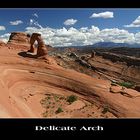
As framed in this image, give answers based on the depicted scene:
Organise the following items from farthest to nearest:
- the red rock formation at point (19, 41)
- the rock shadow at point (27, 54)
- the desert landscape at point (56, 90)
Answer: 1. the red rock formation at point (19, 41)
2. the rock shadow at point (27, 54)
3. the desert landscape at point (56, 90)

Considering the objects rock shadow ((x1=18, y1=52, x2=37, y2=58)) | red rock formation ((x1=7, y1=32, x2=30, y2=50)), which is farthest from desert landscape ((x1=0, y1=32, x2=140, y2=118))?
red rock formation ((x1=7, y1=32, x2=30, y2=50))

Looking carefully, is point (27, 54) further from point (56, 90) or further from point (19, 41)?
point (19, 41)

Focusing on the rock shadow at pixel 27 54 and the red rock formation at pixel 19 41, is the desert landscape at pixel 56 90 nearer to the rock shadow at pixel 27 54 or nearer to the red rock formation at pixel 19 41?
the rock shadow at pixel 27 54

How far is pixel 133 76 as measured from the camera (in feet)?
168

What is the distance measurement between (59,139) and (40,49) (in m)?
21.3

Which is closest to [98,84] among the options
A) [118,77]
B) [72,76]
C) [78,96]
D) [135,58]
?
[72,76]

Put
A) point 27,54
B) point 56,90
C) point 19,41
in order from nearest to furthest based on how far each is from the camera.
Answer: point 56,90, point 27,54, point 19,41

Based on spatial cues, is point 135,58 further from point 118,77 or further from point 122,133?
point 122,133

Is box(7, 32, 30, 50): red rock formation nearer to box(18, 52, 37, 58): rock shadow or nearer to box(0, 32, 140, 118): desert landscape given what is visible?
box(0, 32, 140, 118): desert landscape

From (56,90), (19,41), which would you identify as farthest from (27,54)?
(19,41)

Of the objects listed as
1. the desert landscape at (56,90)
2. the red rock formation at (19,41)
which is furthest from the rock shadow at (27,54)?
the red rock formation at (19,41)

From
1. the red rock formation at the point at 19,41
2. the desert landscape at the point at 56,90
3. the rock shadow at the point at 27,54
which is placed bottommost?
the desert landscape at the point at 56,90

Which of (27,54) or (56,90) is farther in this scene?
(27,54)

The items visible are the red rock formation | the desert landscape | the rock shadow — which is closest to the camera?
the desert landscape
